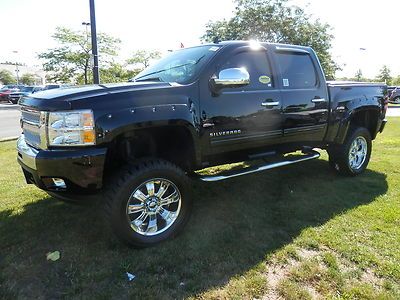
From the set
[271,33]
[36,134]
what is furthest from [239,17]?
[36,134]

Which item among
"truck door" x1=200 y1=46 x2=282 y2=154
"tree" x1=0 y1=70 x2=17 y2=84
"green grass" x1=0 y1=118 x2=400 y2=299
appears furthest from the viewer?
"tree" x1=0 y1=70 x2=17 y2=84

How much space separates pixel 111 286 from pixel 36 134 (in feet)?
4.87

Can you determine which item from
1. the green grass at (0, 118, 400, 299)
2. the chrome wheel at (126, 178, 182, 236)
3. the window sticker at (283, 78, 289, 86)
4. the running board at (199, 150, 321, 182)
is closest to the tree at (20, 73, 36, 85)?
the green grass at (0, 118, 400, 299)

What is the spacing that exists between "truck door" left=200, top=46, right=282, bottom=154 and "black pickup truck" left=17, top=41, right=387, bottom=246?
0.01 meters

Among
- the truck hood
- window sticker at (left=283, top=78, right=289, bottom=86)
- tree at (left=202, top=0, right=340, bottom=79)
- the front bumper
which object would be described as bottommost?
the front bumper

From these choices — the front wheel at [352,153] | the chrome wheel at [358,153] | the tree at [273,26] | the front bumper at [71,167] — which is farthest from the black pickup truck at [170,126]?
the tree at [273,26]

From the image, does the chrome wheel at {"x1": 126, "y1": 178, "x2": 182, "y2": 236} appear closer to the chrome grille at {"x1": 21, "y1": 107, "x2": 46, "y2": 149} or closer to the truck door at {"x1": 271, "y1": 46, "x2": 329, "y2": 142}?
the chrome grille at {"x1": 21, "y1": 107, "x2": 46, "y2": 149}

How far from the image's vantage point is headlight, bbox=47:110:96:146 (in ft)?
9.86

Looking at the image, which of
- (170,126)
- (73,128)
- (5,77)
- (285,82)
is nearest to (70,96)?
(73,128)

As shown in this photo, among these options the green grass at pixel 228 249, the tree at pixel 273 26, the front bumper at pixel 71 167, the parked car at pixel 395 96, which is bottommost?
the green grass at pixel 228 249

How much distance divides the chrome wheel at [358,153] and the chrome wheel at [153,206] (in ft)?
10.8

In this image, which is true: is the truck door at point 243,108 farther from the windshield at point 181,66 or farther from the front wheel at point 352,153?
the front wheel at point 352,153

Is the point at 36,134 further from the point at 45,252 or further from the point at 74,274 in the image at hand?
the point at 74,274

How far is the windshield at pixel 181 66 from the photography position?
387cm
